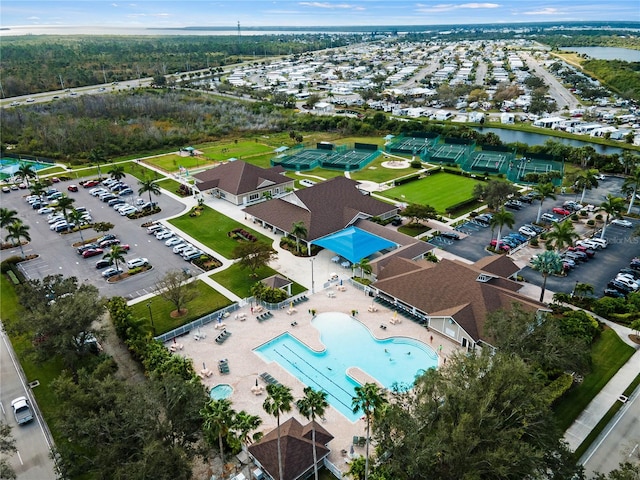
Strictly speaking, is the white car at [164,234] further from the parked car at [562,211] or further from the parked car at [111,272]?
the parked car at [562,211]

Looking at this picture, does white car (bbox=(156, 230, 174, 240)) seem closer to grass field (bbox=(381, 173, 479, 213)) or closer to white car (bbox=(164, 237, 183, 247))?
white car (bbox=(164, 237, 183, 247))

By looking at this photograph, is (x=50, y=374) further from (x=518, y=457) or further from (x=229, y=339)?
(x=518, y=457)

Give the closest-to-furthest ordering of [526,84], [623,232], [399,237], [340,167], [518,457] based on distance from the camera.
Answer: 1. [518,457]
2. [399,237]
3. [623,232]
4. [340,167]
5. [526,84]

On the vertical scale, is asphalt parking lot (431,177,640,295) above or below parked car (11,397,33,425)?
below

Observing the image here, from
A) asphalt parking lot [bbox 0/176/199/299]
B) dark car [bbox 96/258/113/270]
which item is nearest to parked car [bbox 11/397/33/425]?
asphalt parking lot [bbox 0/176/199/299]

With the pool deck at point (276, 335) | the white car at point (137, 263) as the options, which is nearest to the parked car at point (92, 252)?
the white car at point (137, 263)

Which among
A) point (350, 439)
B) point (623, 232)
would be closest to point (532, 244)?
point (623, 232)
